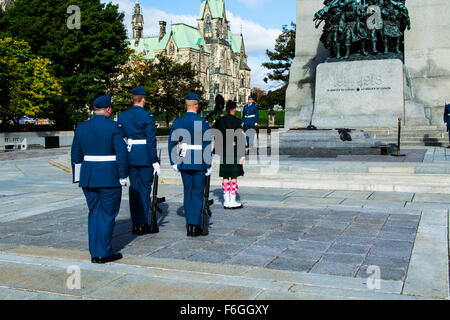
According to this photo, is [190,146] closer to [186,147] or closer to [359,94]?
[186,147]

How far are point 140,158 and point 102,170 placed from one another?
1.67 m

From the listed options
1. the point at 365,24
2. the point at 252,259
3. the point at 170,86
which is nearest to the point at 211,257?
the point at 252,259

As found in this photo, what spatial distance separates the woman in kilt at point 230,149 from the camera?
916 centimetres

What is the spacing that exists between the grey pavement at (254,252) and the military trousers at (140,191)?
373mm

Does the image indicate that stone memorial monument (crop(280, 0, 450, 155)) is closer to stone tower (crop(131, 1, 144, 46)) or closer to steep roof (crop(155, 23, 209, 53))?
steep roof (crop(155, 23, 209, 53))

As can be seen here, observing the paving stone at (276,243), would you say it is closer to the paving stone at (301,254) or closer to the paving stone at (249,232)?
the paving stone at (301,254)

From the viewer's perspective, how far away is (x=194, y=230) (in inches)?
281

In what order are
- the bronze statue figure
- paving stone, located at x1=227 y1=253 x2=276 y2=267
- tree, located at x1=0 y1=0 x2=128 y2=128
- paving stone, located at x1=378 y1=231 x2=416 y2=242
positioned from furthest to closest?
tree, located at x1=0 y1=0 x2=128 y2=128 → the bronze statue figure → paving stone, located at x1=378 y1=231 x2=416 y2=242 → paving stone, located at x1=227 y1=253 x2=276 y2=267

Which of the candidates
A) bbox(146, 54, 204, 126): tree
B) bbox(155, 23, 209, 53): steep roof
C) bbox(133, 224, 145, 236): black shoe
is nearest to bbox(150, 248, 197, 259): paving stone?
bbox(133, 224, 145, 236): black shoe

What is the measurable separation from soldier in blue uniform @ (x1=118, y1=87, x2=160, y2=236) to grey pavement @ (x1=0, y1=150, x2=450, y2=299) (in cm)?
35

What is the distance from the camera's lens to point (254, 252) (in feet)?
20.2

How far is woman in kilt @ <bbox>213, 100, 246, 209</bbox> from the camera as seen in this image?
9156mm
